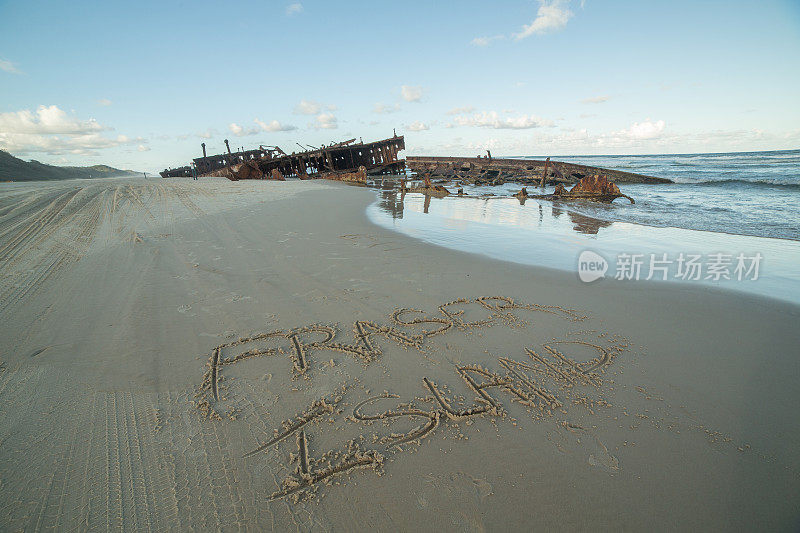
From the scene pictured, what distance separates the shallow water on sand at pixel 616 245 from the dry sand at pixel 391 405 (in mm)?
838

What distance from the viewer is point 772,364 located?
2627 millimetres

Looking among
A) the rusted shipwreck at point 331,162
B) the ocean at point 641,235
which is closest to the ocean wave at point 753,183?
the ocean at point 641,235

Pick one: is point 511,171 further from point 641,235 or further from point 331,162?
point 641,235

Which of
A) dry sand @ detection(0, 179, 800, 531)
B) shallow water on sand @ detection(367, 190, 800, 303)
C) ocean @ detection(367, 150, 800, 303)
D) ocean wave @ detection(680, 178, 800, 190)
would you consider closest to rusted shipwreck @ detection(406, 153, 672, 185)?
ocean wave @ detection(680, 178, 800, 190)

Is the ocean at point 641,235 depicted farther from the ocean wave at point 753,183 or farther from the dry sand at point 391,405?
the ocean wave at point 753,183

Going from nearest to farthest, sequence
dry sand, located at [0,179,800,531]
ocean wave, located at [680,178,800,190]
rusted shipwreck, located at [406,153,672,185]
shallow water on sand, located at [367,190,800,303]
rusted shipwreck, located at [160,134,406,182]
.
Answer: dry sand, located at [0,179,800,531] → shallow water on sand, located at [367,190,800,303] → ocean wave, located at [680,178,800,190] → rusted shipwreck, located at [406,153,672,185] → rusted shipwreck, located at [160,134,406,182]

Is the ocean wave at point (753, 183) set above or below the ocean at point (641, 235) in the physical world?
above

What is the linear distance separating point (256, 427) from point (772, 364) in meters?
3.85

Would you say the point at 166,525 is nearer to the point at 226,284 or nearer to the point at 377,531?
the point at 377,531

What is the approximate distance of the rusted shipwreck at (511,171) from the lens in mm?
21609

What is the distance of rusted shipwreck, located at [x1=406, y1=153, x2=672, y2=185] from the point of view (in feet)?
70.9

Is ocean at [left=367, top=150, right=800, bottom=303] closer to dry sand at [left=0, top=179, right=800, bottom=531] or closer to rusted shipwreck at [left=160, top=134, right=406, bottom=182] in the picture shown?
dry sand at [left=0, top=179, right=800, bottom=531]

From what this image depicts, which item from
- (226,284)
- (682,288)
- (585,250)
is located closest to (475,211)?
(585,250)

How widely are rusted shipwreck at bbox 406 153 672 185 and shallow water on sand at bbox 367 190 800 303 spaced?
10.8 meters
